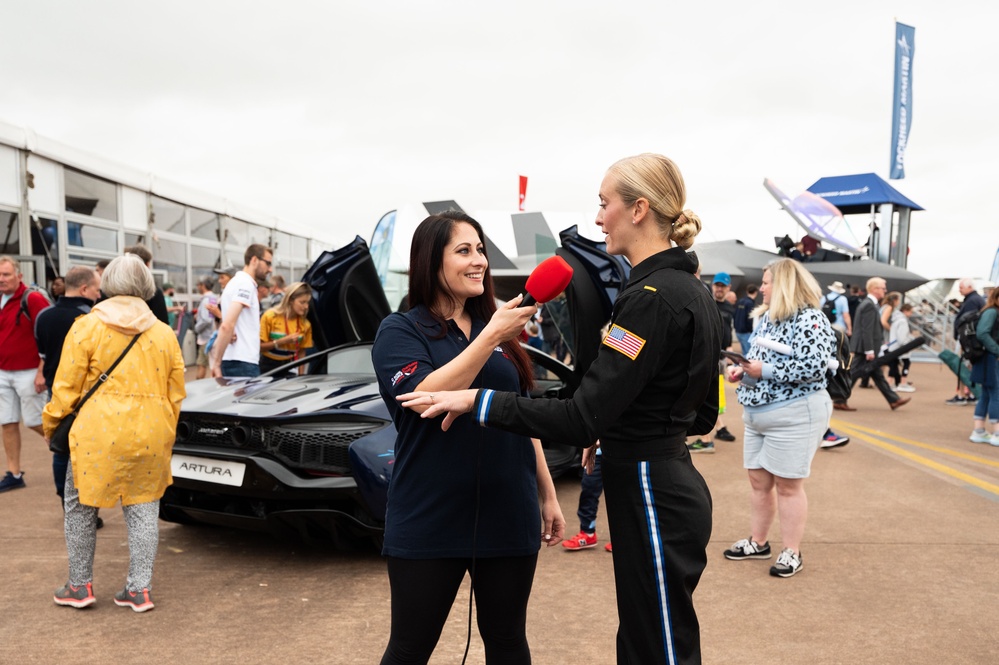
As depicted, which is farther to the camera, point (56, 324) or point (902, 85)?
point (902, 85)

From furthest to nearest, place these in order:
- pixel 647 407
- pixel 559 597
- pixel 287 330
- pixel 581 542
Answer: pixel 287 330 → pixel 581 542 → pixel 559 597 → pixel 647 407

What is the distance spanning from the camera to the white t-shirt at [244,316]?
648 centimetres

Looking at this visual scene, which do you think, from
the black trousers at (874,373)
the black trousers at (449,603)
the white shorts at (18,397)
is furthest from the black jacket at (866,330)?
the black trousers at (449,603)

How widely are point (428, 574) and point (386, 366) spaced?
0.58 m

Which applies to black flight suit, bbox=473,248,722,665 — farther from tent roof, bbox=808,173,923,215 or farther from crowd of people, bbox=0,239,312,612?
tent roof, bbox=808,173,923,215

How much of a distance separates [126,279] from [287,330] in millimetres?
3315

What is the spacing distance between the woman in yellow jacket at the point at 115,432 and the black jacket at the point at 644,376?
8.22 ft

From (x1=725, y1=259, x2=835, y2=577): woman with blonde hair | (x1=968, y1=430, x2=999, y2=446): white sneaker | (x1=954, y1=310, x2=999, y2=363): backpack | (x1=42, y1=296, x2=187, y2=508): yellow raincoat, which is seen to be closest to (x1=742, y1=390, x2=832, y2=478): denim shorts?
(x1=725, y1=259, x2=835, y2=577): woman with blonde hair

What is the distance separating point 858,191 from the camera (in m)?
33.8

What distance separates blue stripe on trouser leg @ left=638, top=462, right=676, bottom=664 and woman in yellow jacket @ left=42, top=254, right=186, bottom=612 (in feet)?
8.83

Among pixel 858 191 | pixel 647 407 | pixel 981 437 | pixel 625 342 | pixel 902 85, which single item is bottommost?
pixel 981 437

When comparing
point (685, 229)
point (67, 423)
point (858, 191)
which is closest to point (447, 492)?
point (685, 229)

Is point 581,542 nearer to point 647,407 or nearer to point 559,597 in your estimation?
point 559,597

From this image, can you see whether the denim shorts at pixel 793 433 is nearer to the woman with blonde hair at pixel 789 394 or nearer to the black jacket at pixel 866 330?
the woman with blonde hair at pixel 789 394
